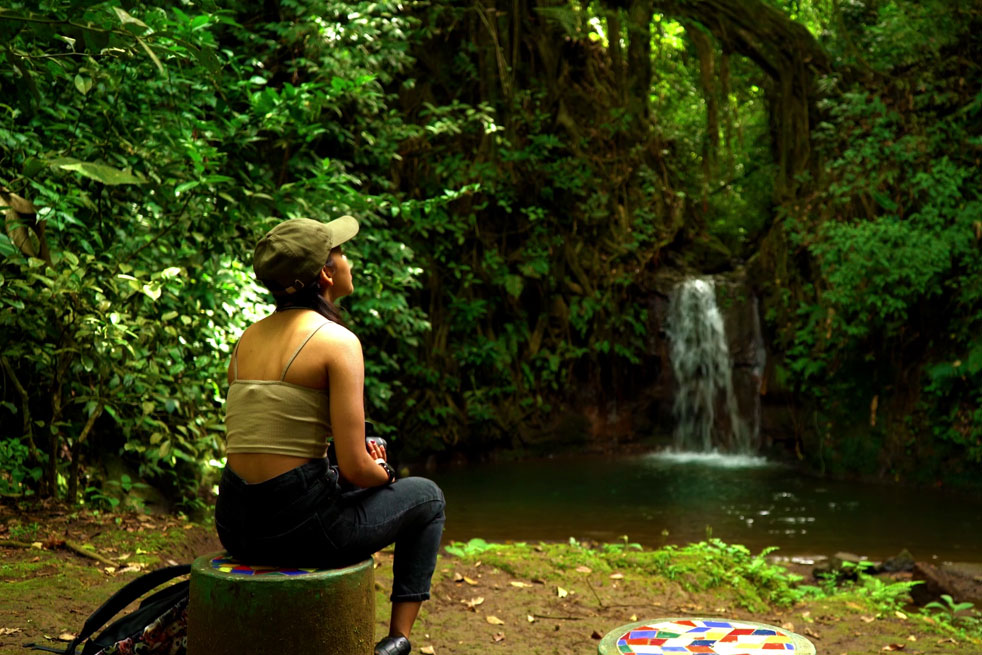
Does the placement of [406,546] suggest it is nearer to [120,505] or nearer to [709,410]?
[120,505]

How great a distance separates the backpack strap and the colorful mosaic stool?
1.52m

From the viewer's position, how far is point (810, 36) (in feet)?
46.6

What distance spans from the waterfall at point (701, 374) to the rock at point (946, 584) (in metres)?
7.37

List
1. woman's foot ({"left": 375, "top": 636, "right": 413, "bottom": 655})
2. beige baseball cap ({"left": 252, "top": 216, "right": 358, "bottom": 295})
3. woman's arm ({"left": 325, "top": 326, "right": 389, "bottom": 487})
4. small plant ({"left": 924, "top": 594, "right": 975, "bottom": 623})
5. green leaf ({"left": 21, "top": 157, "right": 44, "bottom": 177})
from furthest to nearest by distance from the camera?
small plant ({"left": 924, "top": 594, "right": 975, "bottom": 623}), green leaf ({"left": 21, "top": 157, "right": 44, "bottom": 177}), woman's foot ({"left": 375, "top": 636, "right": 413, "bottom": 655}), beige baseball cap ({"left": 252, "top": 216, "right": 358, "bottom": 295}), woman's arm ({"left": 325, "top": 326, "right": 389, "bottom": 487})

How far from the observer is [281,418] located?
3062 mm

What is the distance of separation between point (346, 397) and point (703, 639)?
4.60 feet

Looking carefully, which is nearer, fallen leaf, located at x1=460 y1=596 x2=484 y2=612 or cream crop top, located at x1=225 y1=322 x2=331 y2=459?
cream crop top, located at x1=225 y1=322 x2=331 y2=459

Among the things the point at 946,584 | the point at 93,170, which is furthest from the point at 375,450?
the point at 946,584

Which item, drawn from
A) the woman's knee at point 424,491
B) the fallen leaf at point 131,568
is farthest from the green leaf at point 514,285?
the woman's knee at point 424,491

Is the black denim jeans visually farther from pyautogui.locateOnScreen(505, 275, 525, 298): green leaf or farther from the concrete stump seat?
pyautogui.locateOnScreen(505, 275, 525, 298): green leaf

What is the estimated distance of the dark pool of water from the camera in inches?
346

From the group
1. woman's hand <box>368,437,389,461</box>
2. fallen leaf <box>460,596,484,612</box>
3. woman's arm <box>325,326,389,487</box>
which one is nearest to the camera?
woman's arm <box>325,326,389,487</box>

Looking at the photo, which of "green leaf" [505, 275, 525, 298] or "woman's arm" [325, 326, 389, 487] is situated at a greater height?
"green leaf" [505, 275, 525, 298]

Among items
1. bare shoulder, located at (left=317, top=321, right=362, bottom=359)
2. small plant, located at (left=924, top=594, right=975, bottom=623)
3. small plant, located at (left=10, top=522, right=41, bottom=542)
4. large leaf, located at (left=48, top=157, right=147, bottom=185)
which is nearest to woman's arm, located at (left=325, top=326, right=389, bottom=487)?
bare shoulder, located at (left=317, top=321, right=362, bottom=359)
